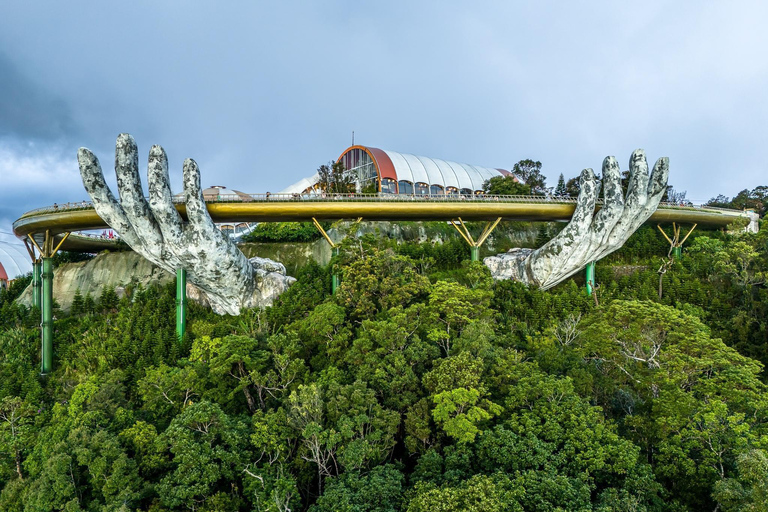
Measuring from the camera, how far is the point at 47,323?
24.3 meters

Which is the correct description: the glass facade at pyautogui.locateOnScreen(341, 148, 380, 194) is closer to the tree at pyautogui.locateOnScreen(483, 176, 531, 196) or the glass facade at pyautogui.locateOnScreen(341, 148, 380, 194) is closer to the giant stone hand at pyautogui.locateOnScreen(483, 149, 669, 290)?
the tree at pyautogui.locateOnScreen(483, 176, 531, 196)

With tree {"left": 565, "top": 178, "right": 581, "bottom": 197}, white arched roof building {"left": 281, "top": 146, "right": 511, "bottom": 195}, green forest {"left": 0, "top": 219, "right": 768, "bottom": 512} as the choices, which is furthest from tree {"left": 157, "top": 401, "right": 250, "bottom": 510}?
tree {"left": 565, "top": 178, "right": 581, "bottom": 197}

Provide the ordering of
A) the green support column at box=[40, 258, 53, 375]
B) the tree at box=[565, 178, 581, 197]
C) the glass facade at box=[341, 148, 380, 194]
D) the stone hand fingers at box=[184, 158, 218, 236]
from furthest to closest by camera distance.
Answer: the glass facade at box=[341, 148, 380, 194], the tree at box=[565, 178, 581, 197], the green support column at box=[40, 258, 53, 375], the stone hand fingers at box=[184, 158, 218, 236]

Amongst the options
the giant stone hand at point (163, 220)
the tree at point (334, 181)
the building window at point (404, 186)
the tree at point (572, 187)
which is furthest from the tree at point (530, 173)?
the giant stone hand at point (163, 220)

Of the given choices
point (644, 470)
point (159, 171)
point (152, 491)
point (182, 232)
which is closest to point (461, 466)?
point (644, 470)

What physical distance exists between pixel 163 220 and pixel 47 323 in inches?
436

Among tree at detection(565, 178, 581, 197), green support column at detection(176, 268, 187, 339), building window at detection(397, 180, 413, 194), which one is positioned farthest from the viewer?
building window at detection(397, 180, 413, 194)

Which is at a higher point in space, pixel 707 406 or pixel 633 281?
pixel 633 281

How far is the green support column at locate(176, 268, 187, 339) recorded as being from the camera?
22.7 meters

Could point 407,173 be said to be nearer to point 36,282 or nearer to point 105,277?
point 105,277

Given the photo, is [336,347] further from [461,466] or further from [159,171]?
[159,171]

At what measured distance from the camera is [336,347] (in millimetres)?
17188

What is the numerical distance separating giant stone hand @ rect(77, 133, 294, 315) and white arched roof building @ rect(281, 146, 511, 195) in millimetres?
19974

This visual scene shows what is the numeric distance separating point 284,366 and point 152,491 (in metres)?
5.78
